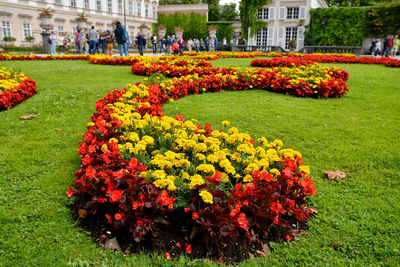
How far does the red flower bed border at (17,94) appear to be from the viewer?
5546mm

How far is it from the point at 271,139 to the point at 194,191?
7.88 ft

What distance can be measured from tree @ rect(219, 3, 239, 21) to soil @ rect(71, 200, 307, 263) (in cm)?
5281

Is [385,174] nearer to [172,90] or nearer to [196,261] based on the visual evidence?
[196,261]

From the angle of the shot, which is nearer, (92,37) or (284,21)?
(92,37)

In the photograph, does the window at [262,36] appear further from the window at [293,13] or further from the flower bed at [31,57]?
the flower bed at [31,57]

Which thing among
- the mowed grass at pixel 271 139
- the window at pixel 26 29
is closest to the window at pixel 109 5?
the window at pixel 26 29

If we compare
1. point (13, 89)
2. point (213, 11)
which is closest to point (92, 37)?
point (13, 89)

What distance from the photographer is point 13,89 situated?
5926mm

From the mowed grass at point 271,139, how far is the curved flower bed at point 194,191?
0.67 feet

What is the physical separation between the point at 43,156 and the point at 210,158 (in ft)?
7.75

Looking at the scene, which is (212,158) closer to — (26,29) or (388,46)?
(388,46)

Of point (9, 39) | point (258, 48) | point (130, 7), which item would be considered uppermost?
point (130, 7)

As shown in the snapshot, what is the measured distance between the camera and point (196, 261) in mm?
2143

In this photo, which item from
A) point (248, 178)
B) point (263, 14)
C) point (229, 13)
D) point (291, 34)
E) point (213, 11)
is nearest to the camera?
point (248, 178)
